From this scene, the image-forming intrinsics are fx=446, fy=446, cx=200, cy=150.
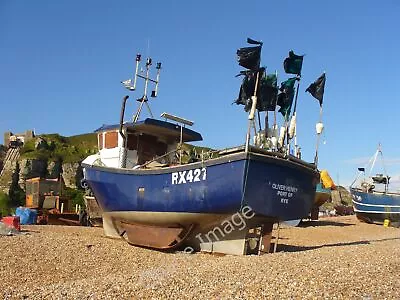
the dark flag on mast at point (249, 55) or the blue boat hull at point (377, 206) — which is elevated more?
the dark flag on mast at point (249, 55)

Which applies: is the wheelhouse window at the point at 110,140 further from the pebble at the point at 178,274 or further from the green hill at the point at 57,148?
the green hill at the point at 57,148

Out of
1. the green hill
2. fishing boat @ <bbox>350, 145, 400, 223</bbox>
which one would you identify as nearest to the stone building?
the green hill

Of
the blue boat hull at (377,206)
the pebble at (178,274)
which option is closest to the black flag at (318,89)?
the pebble at (178,274)

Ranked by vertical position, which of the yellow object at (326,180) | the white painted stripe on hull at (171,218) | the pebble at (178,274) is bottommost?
the pebble at (178,274)

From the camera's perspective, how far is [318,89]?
13547mm

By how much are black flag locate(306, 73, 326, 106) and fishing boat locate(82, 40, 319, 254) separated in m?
2.35

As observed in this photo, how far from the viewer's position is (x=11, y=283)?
7.29m

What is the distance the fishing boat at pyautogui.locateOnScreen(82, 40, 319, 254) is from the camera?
1053cm

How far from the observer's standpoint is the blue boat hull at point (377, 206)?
95.2ft

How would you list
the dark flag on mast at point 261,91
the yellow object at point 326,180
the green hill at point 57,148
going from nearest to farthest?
the dark flag on mast at point 261,91
the yellow object at point 326,180
the green hill at point 57,148

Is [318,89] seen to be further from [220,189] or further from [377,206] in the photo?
[377,206]

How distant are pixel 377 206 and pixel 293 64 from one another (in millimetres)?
20021

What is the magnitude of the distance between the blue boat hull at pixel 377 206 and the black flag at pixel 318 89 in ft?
60.7

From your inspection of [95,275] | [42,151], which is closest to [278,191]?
[95,275]
